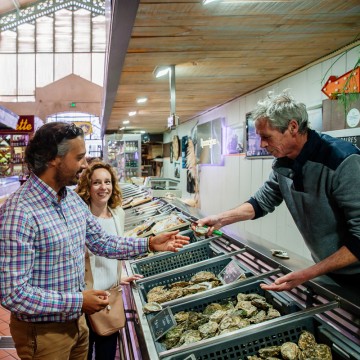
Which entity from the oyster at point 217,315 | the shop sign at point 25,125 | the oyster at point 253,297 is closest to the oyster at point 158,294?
the oyster at point 217,315

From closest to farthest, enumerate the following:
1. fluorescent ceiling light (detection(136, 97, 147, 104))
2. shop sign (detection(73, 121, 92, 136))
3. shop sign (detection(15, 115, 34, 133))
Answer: fluorescent ceiling light (detection(136, 97, 147, 104))
shop sign (detection(15, 115, 34, 133))
shop sign (detection(73, 121, 92, 136))

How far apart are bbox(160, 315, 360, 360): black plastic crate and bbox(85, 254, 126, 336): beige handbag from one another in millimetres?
1064

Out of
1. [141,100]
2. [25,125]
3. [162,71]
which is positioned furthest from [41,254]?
[25,125]

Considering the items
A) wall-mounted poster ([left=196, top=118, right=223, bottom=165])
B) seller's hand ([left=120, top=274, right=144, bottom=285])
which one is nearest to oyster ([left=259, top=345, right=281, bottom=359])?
seller's hand ([left=120, top=274, right=144, bottom=285])

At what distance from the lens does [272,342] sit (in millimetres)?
1455

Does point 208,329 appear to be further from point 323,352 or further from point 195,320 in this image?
point 323,352

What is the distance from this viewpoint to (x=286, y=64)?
420cm

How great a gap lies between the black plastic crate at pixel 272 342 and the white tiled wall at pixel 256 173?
4.81 feet

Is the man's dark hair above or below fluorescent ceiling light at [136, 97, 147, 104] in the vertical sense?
below

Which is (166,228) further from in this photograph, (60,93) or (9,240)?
(60,93)

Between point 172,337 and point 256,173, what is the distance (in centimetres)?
457

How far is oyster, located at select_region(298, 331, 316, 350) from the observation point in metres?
1.37

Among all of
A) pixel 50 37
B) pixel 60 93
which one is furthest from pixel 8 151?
pixel 50 37

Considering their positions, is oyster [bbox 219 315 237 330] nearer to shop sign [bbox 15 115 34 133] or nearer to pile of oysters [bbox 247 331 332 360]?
pile of oysters [bbox 247 331 332 360]
